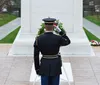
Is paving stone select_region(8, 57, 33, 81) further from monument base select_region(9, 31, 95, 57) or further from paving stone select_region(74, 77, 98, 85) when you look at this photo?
paving stone select_region(74, 77, 98, 85)

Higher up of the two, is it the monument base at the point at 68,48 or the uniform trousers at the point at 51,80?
the uniform trousers at the point at 51,80

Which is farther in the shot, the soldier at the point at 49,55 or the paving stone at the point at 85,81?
the paving stone at the point at 85,81

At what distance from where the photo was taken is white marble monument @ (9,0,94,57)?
41.9 feet

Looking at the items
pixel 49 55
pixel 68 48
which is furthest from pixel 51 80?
pixel 68 48

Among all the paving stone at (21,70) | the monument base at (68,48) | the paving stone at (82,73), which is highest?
the monument base at (68,48)

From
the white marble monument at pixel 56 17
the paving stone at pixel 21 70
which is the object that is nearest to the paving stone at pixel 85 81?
the paving stone at pixel 21 70

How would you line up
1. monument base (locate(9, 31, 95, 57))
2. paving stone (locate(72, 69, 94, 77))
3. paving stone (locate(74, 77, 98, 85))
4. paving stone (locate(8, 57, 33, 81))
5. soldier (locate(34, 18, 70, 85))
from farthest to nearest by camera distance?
monument base (locate(9, 31, 95, 57)) < paving stone (locate(72, 69, 94, 77)) < paving stone (locate(8, 57, 33, 81)) < paving stone (locate(74, 77, 98, 85)) < soldier (locate(34, 18, 70, 85))

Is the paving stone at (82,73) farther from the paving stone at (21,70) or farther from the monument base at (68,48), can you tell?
the monument base at (68,48)

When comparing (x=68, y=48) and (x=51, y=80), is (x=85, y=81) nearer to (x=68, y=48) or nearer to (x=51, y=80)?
(x=51, y=80)

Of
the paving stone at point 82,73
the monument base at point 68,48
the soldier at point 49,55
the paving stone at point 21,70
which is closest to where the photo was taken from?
the soldier at point 49,55

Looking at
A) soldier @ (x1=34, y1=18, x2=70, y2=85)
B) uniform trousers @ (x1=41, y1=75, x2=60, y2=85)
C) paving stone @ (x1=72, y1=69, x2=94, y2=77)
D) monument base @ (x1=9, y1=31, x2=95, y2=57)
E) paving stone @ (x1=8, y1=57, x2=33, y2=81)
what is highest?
soldier @ (x1=34, y1=18, x2=70, y2=85)

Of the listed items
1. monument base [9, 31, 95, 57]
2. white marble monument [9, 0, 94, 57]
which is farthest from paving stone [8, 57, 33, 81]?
white marble monument [9, 0, 94, 57]

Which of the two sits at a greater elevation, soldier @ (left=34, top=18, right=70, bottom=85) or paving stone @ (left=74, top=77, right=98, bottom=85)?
soldier @ (left=34, top=18, right=70, bottom=85)

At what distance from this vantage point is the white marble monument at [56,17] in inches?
503
